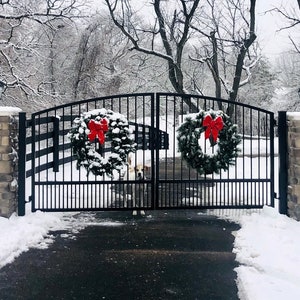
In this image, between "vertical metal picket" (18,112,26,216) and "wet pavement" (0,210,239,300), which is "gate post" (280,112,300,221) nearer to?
"wet pavement" (0,210,239,300)

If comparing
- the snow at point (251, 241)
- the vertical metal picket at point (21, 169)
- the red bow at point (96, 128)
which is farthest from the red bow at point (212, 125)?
the vertical metal picket at point (21, 169)

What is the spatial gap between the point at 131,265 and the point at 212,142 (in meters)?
3.14

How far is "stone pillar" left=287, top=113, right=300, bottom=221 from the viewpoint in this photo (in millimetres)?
6730

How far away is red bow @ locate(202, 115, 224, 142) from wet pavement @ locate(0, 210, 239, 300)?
1.42m

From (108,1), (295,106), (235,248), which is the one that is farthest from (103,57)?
(235,248)

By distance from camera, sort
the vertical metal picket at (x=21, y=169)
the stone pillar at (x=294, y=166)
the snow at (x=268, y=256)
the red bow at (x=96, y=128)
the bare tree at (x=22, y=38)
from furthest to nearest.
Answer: the bare tree at (x=22, y=38), the red bow at (x=96, y=128), the vertical metal picket at (x=21, y=169), the stone pillar at (x=294, y=166), the snow at (x=268, y=256)

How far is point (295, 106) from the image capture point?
27.0m

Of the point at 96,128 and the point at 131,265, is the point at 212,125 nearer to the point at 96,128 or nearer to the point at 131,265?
the point at 96,128

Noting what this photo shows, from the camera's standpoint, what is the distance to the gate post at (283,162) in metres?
7.07

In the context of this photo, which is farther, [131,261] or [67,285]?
[131,261]

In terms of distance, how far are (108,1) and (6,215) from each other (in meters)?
14.8

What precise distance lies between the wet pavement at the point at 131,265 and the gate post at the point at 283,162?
0.94 meters

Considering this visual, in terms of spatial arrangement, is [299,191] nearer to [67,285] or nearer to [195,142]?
[195,142]

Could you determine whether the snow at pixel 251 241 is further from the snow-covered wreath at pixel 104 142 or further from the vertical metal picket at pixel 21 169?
the snow-covered wreath at pixel 104 142
